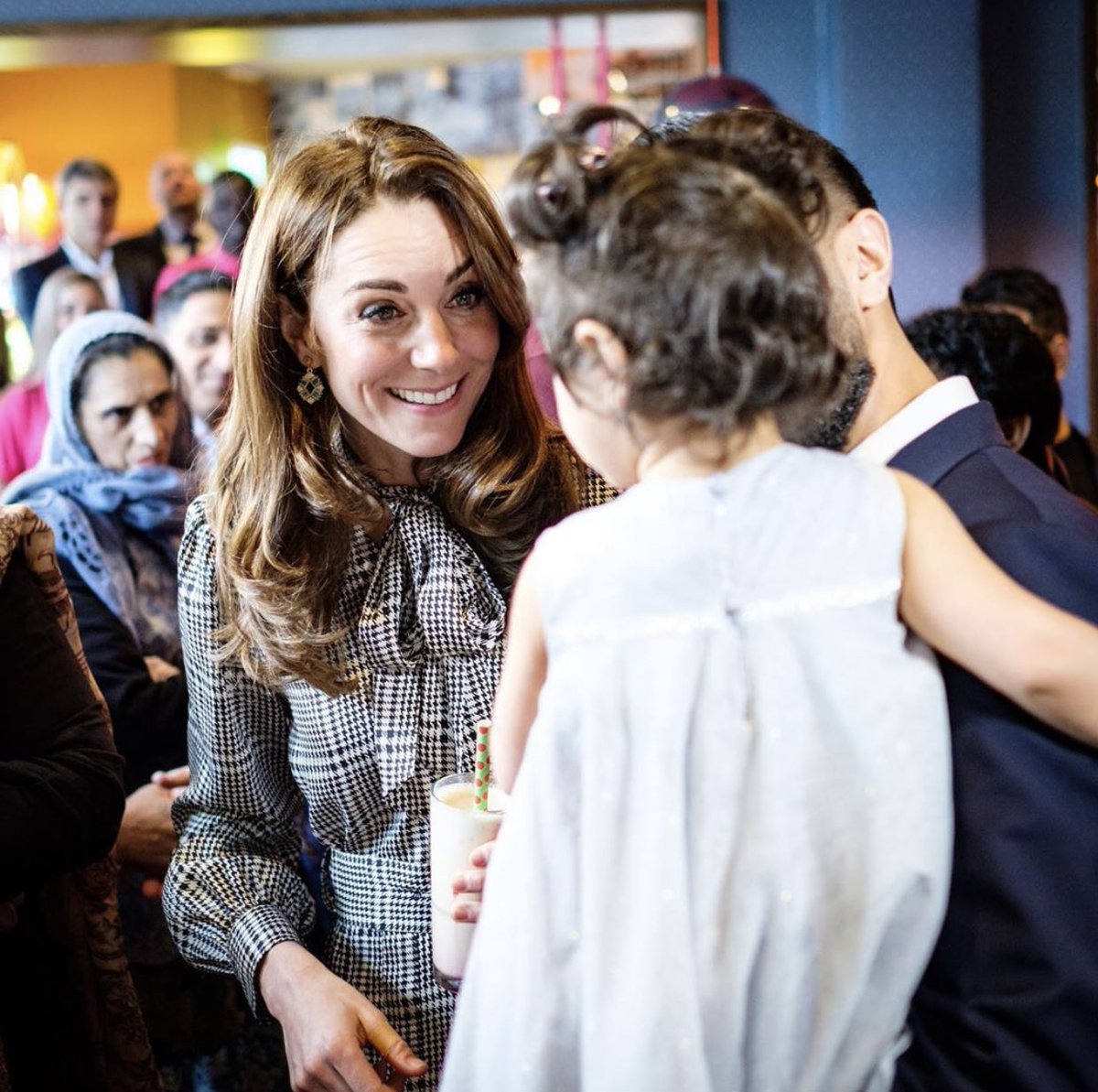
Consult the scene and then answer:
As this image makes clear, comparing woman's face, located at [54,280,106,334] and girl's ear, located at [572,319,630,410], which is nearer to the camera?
girl's ear, located at [572,319,630,410]

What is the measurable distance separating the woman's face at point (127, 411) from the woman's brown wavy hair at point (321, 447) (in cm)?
176

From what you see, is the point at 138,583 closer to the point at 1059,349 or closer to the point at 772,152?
the point at 772,152

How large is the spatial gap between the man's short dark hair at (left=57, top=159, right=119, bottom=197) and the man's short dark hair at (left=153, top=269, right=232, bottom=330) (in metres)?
2.40

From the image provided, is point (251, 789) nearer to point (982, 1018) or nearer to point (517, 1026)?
point (517, 1026)

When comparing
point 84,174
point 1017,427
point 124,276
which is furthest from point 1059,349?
point 84,174

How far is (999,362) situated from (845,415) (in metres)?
1.49

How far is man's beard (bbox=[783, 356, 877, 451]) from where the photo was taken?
125 cm

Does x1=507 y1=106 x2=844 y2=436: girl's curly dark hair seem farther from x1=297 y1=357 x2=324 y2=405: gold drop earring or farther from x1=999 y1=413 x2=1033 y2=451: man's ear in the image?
x1=999 y1=413 x2=1033 y2=451: man's ear

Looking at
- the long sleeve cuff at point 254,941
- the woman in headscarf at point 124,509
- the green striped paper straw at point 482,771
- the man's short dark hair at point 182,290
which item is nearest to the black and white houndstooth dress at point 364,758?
the long sleeve cuff at point 254,941

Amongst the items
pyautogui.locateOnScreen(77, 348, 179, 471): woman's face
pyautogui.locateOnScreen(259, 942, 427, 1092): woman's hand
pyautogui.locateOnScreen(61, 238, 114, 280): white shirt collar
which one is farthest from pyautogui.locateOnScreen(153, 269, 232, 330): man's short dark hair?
pyautogui.locateOnScreen(259, 942, 427, 1092): woman's hand

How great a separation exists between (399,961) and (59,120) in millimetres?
8625

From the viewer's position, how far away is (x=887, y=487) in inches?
40.4

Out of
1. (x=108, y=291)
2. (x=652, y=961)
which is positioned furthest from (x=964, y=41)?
(x=652, y=961)

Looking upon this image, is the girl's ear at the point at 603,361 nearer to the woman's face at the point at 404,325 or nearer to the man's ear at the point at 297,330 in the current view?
the woman's face at the point at 404,325
